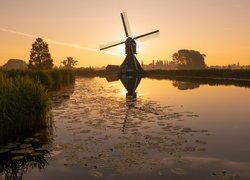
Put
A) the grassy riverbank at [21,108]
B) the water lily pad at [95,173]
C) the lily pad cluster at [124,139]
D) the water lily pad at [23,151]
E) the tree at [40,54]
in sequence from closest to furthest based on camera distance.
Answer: the water lily pad at [95,173] < the lily pad cluster at [124,139] < the water lily pad at [23,151] < the grassy riverbank at [21,108] < the tree at [40,54]

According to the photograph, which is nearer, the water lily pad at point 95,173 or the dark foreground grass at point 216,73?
the water lily pad at point 95,173

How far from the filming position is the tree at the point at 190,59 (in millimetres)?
166375

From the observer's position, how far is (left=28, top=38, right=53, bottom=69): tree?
74419mm

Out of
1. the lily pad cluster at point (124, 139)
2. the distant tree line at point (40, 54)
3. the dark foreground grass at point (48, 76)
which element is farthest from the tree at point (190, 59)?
the lily pad cluster at point (124, 139)

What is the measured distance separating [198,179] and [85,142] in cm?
536

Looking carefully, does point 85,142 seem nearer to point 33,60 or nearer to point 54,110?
point 54,110

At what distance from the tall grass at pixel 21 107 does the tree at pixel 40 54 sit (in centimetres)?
6067

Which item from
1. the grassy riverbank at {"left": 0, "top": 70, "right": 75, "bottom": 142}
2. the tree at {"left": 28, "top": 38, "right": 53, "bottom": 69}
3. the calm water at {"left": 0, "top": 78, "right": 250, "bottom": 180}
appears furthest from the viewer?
the tree at {"left": 28, "top": 38, "right": 53, "bottom": 69}

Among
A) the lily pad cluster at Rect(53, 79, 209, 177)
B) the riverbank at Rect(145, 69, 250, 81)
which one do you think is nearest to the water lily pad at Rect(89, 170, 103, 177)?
the lily pad cluster at Rect(53, 79, 209, 177)

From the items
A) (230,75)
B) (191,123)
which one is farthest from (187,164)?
(230,75)

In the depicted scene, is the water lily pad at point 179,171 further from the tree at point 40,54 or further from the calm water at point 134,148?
the tree at point 40,54

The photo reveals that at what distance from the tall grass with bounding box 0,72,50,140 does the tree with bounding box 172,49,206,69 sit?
155m

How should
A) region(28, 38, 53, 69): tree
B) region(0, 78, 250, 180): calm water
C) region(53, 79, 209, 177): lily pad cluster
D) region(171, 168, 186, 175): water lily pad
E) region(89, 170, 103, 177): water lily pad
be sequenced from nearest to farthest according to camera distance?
1. region(89, 170, 103, 177): water lily pad
2. region(171, 168, 186, 175): water lily pad
3. region(0, 78, 250, 180): calm water
4. region(53, 79, 209, 177): lily pad cluster
5. region(28, 38, 53, 69): tree

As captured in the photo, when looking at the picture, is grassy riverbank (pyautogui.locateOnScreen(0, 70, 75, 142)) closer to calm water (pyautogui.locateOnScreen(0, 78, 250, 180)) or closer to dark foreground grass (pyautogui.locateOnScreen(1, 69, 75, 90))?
calm water (pyautogui.locateOnScreen(0, 78, 250, 180))
